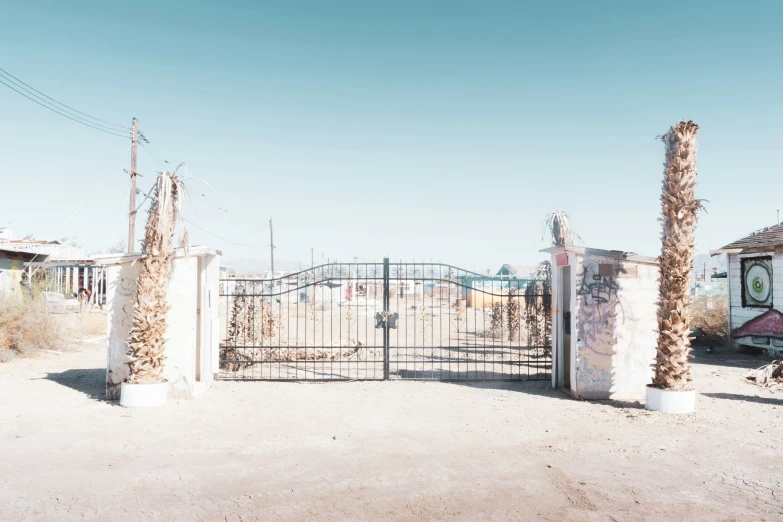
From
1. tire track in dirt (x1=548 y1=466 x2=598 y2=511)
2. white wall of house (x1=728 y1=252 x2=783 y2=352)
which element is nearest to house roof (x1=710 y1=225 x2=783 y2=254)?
white wall of house (x1=728 y1=252 x2=783 y2=352)

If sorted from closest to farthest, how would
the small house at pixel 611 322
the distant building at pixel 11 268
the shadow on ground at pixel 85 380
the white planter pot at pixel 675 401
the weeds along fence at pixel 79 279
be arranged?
the white planter pot at pixel 675 401 < the small house at pixel 611 322 < the shadow on ground at pixel 85 380 < the distant building at pixel 11 268 < the weeds along fence at pixel 79 279

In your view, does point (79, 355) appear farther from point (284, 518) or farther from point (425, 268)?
point (284, 518)

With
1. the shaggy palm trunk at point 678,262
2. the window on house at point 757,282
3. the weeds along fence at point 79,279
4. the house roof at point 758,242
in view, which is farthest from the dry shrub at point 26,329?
the window on house at point 757,282

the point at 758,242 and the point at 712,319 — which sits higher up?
the point at 758,242

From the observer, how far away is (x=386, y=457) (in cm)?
626

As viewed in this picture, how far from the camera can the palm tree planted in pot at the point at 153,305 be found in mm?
8523

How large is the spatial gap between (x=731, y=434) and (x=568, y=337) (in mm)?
3511

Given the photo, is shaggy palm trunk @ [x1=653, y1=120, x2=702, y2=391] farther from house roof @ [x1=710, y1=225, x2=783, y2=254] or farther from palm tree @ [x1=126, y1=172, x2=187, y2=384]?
house roof @ [x1=710, y1=225, x2=783, y2=254]

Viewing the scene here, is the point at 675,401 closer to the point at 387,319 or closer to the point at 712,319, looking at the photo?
the point at 387,319

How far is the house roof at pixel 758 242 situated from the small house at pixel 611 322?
8005mm

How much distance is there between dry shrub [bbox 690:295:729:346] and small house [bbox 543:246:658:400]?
9.84 metres

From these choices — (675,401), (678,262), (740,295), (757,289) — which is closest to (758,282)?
(757,289)

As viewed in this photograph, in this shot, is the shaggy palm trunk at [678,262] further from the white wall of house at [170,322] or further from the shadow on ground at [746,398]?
the white wall of house at [170,322]

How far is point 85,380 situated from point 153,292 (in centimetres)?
375
